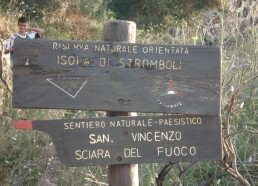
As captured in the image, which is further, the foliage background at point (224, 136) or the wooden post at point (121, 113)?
the foliage background at point (224, 136)

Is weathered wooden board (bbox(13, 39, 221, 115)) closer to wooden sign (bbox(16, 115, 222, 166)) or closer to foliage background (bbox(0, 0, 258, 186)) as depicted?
wooden sign (bbox(16, 115, 222, 166))

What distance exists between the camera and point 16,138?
15.2 ft

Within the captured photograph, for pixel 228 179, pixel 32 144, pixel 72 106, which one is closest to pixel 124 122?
pixel 72 106

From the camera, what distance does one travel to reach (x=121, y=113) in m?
2.68

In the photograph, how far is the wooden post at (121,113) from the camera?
8.73ft

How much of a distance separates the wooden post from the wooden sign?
0.35ft

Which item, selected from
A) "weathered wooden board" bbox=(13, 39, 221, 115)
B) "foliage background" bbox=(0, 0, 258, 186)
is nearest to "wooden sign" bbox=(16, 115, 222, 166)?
"weathered wooden board" bbox=(13, 39, 221, 115)

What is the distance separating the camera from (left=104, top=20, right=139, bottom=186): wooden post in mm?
2662

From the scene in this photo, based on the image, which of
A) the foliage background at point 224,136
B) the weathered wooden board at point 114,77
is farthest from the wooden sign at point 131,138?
the foliage background at point 224,136

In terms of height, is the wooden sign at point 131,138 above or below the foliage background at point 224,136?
below

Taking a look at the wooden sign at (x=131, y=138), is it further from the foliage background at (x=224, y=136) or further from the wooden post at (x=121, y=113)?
the foliage background at (x=224, y=136)

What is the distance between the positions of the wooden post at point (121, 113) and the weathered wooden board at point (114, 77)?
9 centimetres

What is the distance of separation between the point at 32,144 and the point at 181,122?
2290 millimetres

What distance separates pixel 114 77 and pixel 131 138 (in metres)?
0.29
